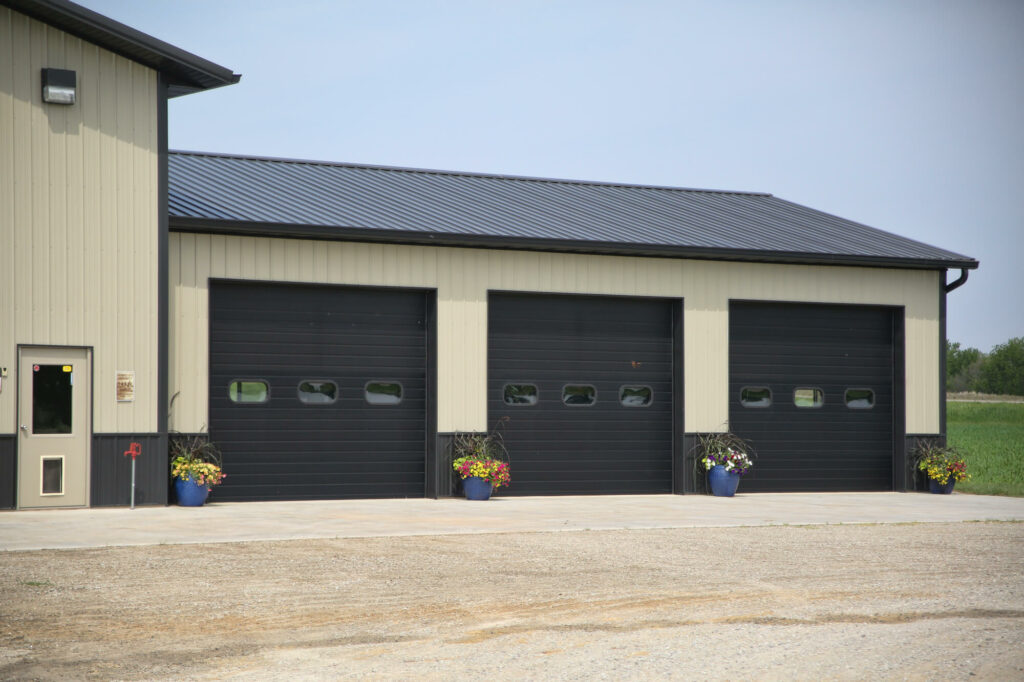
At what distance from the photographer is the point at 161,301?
52.9ft

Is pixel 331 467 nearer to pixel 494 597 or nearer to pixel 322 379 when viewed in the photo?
pixel 322 379

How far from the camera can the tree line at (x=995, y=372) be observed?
119375 millimetres

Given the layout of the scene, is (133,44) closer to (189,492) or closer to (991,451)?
(189,492)

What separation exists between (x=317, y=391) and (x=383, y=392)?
1023mm

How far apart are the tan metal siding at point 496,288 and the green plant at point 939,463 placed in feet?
1.19

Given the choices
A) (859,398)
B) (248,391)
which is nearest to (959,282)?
(859,398)

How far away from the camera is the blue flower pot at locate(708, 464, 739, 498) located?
19438mm

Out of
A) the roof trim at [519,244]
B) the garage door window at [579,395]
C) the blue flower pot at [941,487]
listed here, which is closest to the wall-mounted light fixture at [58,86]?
the roof trim at [519,244]

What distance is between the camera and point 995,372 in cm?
12219

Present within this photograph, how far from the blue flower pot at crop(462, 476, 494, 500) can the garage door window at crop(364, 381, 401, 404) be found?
1676 mm

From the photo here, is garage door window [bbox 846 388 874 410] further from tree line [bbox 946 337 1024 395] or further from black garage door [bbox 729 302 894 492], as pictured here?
tree line [bbox 946 337 1024 395]

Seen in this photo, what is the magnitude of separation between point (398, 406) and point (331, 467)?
1.38m

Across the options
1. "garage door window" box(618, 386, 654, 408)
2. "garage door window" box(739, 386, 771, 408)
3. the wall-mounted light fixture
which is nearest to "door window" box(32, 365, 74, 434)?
the wall-mounted light fixture

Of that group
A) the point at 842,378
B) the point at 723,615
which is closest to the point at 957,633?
the point at 723,615
